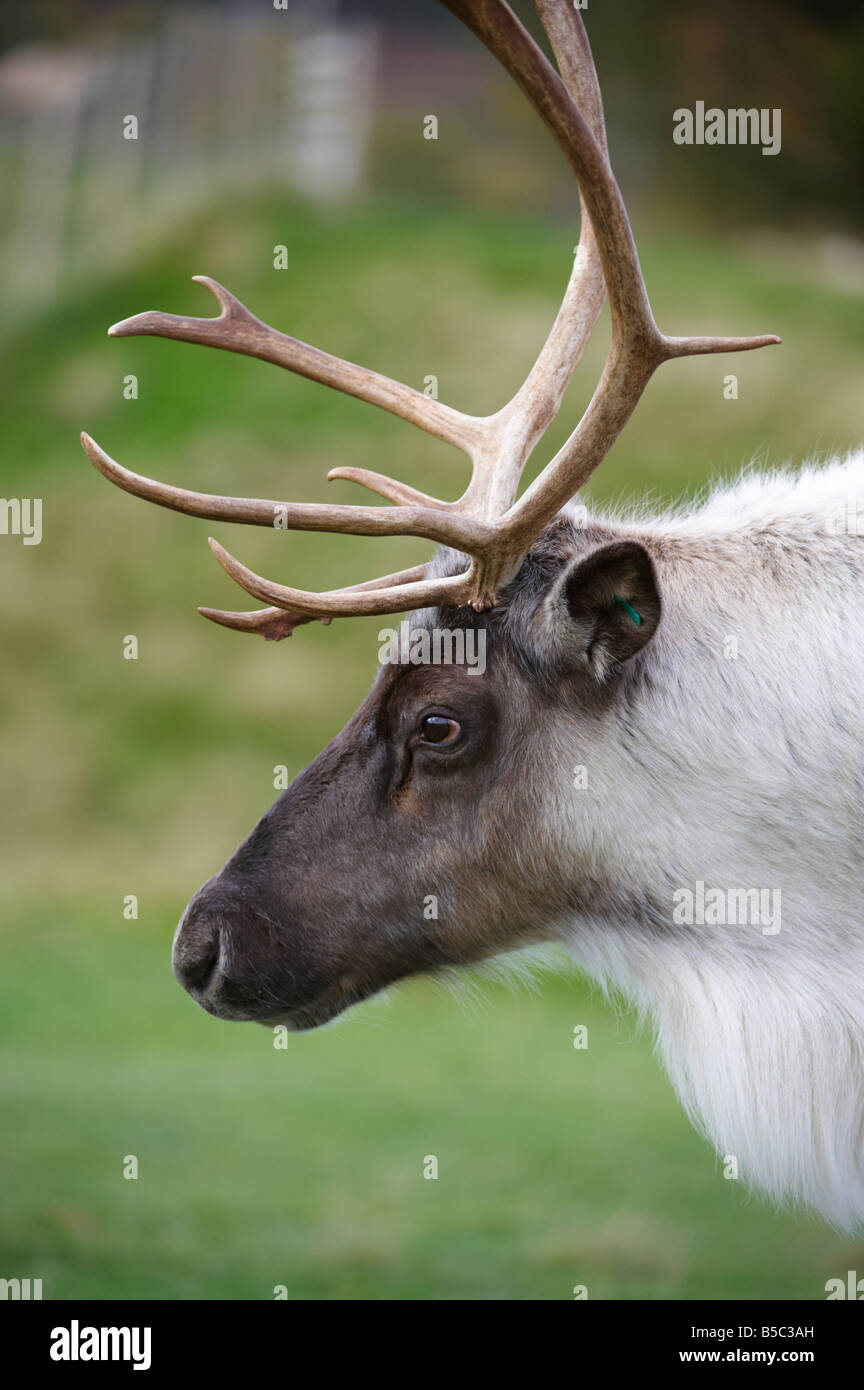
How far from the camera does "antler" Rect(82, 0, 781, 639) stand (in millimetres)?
3811

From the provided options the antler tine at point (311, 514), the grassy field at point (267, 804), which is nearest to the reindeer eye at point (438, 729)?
the antler tine at point (311, 514)

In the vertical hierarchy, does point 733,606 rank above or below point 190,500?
below

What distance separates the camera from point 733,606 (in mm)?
4230

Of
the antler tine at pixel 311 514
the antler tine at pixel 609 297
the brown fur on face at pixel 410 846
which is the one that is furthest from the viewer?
the brown fur on face at pixel 410 846

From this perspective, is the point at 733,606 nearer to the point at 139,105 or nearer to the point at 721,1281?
the point at 721,1281

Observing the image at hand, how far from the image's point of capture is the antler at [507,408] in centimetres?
381

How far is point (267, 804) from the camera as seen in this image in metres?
13.6

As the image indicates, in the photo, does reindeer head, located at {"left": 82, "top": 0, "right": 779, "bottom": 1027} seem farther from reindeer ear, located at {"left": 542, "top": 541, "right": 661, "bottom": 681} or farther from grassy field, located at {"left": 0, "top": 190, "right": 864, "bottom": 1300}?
grassy field, located at {"left": 0, "top": 190, "right": 864, "bottom": 1300}

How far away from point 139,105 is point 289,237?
11.9ft

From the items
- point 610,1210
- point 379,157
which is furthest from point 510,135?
point 610,1210

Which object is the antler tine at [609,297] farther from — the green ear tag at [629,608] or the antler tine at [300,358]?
the antler tine at [300,358]

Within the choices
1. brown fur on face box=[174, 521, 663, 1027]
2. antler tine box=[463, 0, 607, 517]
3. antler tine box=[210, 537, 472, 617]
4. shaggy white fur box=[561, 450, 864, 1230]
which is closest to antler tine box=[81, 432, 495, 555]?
antler tine box=[210, 537, 472, 617]

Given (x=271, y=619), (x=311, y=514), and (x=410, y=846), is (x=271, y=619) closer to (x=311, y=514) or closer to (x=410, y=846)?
(x=311, y=514)

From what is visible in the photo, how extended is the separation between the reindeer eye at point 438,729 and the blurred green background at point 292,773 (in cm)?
77
